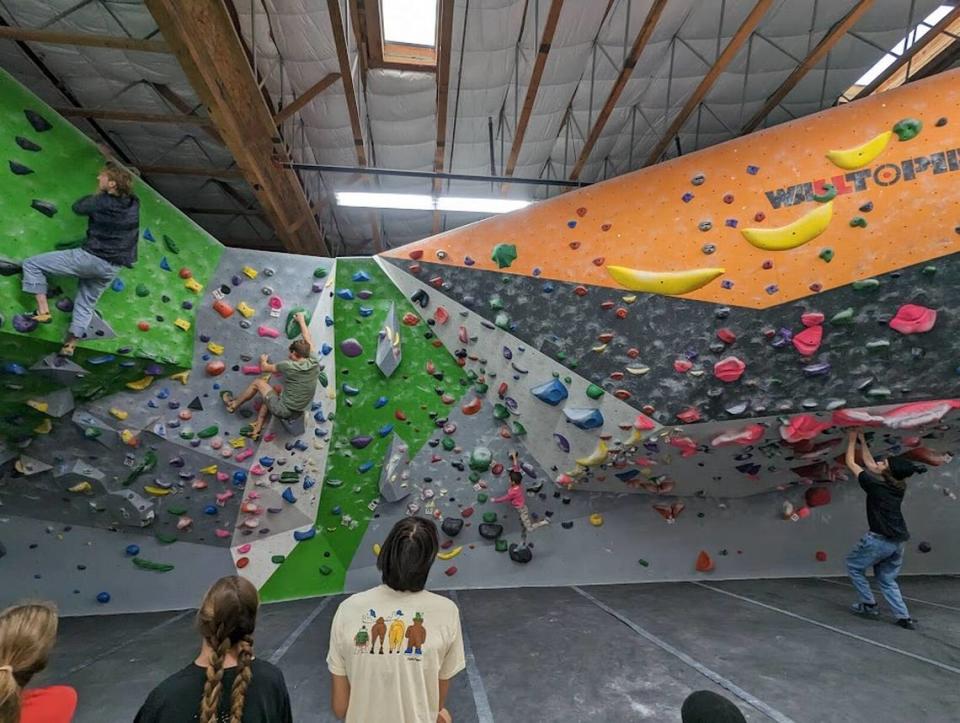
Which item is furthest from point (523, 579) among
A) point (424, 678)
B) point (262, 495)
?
point (424, 678)

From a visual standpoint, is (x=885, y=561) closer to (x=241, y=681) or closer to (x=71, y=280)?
(x=241, y=681)

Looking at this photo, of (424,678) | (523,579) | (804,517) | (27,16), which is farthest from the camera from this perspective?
(804,517)

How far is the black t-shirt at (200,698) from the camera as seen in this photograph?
3.26 ft

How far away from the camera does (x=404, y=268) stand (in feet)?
14.6

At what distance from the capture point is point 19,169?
109 inches

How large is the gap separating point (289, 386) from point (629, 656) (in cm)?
311

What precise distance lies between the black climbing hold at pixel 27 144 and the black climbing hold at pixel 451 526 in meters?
4.02

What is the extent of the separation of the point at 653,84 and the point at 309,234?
4.71 m

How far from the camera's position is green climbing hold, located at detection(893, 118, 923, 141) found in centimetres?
324

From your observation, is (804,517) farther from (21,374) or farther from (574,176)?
(21,374)

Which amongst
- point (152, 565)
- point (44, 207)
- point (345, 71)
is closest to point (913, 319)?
point (345, 71)

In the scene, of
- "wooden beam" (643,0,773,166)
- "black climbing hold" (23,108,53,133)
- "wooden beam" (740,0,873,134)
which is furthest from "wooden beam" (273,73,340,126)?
"wooden beam" (740,0,873,134)

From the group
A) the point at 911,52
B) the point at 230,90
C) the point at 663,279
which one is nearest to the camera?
the point at 663,279

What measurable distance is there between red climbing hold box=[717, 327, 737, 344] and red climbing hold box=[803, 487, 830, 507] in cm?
277
